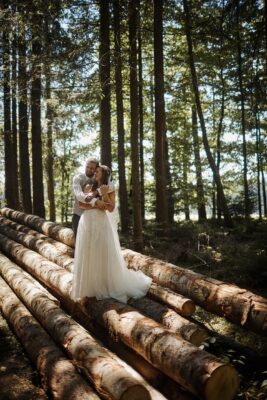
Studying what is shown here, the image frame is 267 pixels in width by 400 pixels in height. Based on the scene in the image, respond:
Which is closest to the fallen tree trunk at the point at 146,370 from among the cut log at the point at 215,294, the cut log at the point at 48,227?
the cut log at the point at 215,294

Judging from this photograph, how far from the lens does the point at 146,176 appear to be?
27266 mm

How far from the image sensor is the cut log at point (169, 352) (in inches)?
147

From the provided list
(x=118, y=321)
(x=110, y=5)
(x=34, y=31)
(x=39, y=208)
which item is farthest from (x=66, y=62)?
(x=118, y=321)

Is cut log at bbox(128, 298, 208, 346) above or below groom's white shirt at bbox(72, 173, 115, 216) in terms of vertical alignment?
below

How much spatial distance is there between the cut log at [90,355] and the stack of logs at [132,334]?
0.01 meters

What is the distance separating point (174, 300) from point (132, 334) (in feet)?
4.06

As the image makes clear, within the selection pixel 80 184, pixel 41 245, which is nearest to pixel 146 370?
pixel 80 184

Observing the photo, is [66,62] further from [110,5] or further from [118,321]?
[118,321]

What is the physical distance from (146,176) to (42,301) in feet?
69.5

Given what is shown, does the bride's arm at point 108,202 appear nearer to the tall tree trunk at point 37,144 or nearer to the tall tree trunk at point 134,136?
the tall tree trunk at point 134,136

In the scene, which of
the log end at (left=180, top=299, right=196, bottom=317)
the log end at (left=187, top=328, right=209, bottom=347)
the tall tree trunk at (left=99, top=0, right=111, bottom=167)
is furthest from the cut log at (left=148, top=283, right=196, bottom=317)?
the tall tree trunk at (left=99, top=0, right=111, bottom=167)

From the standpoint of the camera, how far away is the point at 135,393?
12.2 ft

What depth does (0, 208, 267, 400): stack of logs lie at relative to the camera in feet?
12.7

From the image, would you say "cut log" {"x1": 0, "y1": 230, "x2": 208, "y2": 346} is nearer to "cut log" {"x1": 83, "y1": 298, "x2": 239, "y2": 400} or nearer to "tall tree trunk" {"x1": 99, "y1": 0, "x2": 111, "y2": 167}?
"cut log" {"x1": 83, "y1": 298, "x2": 239, "y2": 400}
